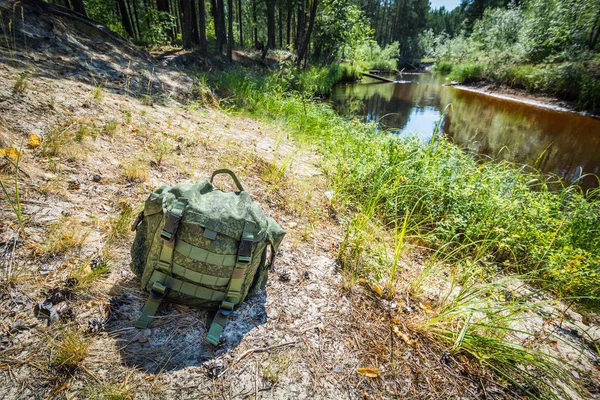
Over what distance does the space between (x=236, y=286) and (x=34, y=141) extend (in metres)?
2.55

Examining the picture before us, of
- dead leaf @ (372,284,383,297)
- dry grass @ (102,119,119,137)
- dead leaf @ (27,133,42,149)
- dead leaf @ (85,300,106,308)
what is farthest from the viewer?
dry grass @ (102,119,119,137)

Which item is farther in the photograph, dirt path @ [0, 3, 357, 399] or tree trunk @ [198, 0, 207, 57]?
tree trunk @ [198, 0, 207, 57]

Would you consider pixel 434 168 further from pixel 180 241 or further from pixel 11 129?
pixel 11 129

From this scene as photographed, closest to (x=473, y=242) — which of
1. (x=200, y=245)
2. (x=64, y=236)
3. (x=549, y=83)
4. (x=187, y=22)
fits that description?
(x=200, y=245)

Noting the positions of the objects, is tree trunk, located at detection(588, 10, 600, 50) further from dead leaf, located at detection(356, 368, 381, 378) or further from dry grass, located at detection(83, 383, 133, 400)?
dry grass, located at detection(83, 383, 133, 400)

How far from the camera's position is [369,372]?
1661 millimetres

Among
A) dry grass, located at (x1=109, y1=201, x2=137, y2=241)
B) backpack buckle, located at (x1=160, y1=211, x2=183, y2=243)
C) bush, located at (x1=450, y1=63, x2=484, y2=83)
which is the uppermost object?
bush, located at (x1=450, y1=63, x2=484, y2=83)

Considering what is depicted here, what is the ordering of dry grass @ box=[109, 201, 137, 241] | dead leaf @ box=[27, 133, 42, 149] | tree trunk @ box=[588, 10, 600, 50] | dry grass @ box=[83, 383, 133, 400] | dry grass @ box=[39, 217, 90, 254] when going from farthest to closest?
tree trunk @ box=[588, 10, 600, 50], dead leaf @ box=[27, 133, 42, 149], dry grass @ box=[109, 201, 137, 241], dry grass @ box=[39, 217, 90, 254], dry grass @ box=[83, 383, 133, 400]

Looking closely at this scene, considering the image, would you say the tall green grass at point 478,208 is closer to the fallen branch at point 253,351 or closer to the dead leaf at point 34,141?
the fallen branch at point 253,351

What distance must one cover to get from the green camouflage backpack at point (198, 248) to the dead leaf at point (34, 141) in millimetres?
1775

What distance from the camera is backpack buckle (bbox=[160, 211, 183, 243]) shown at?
149cm

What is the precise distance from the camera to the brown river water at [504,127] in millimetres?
7754

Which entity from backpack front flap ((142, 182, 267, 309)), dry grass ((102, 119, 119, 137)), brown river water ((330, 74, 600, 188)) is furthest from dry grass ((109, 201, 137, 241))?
brown river water ((330, 74, 600, 188))

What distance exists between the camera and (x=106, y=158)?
288 cm
